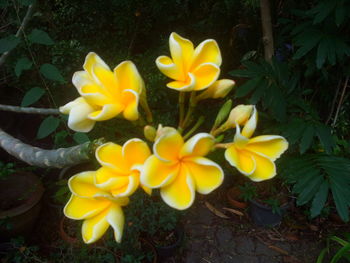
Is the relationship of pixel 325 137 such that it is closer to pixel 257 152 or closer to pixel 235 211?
pixel 257 152

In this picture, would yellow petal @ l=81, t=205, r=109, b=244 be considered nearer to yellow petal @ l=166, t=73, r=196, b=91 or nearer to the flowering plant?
the flowering plant

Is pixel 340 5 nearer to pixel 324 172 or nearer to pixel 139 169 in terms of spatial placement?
pixel 324 172

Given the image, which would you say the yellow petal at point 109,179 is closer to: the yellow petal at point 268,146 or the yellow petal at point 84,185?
the yellow petal at point 84,185

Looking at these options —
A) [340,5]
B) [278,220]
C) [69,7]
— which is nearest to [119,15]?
[69,7]

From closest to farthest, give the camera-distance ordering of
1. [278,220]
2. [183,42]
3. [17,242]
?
1. [183,42]
2. [17,242]
3. [278,220]

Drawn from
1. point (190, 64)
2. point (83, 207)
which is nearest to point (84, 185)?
point (83, 207)

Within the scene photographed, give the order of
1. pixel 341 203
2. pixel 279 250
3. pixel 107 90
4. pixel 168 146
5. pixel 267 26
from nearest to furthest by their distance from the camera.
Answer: pixel 168 146 < pixel 107 90 < pixel 341 203 < pixel 267 26 < pixel 279 250
